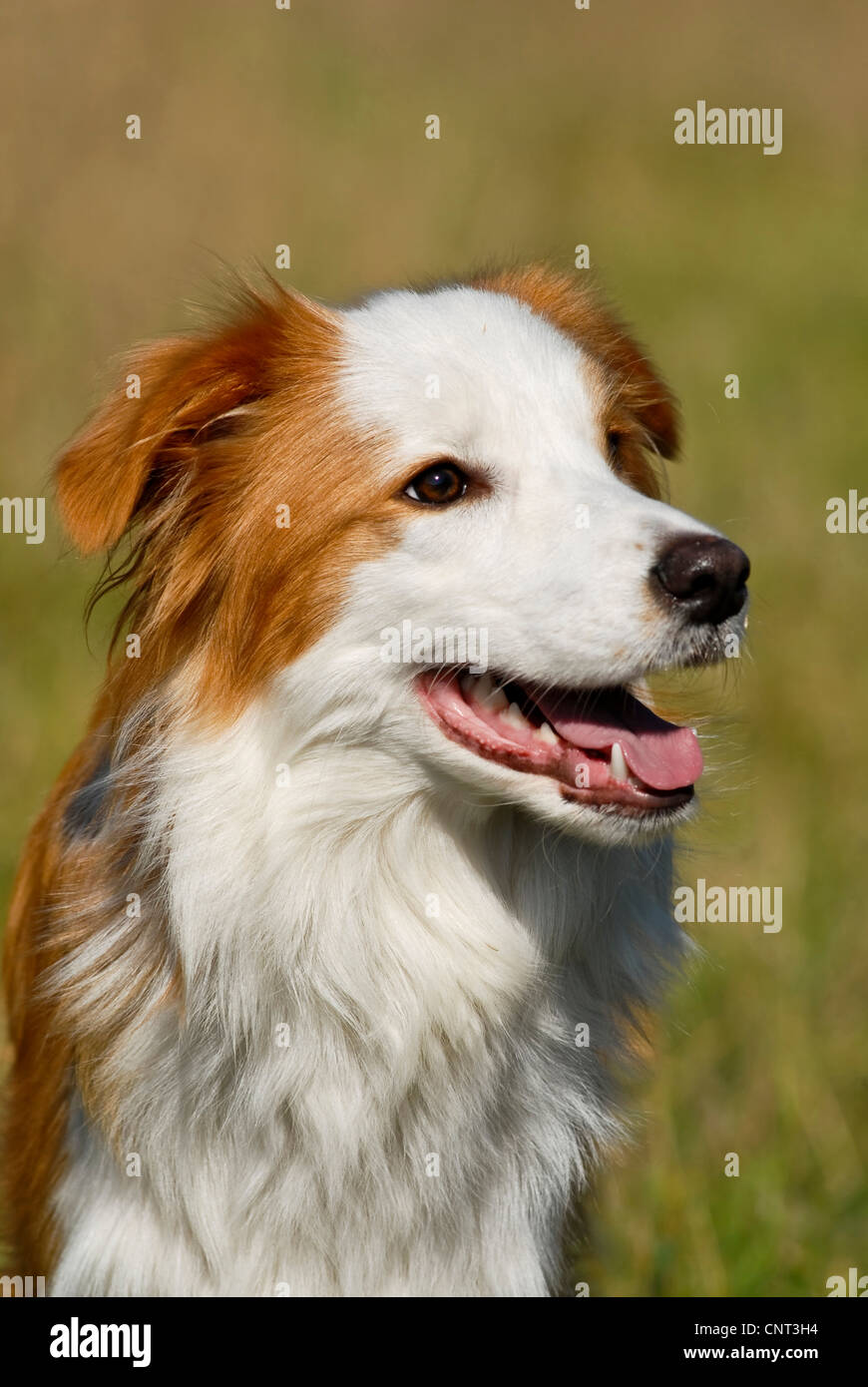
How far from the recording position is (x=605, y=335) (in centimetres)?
430

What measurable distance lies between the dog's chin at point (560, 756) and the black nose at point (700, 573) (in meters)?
0.32

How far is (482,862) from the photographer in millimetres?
3717

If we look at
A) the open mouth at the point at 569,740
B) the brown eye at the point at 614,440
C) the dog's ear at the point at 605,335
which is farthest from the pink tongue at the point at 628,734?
the dog's ear at the point at 605,335

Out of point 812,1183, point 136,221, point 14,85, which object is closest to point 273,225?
point 136,221

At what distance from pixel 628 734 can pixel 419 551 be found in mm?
621

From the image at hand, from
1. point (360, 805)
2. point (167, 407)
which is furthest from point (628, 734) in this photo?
point (167, 407)

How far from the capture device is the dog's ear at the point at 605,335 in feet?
13.8

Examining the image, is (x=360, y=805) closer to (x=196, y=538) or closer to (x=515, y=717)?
(x=515, y=717)

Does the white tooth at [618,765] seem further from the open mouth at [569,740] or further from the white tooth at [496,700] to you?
the white tooth at [496,700]

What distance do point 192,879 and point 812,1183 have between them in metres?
2.78

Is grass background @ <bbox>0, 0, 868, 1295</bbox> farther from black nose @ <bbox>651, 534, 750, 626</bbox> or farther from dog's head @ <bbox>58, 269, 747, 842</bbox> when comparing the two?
black nose @ <bbox>651, 534, 750, 626</bbox>

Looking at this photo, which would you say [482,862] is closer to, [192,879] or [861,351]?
[192,879]

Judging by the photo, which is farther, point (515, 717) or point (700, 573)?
point (515, 717)
